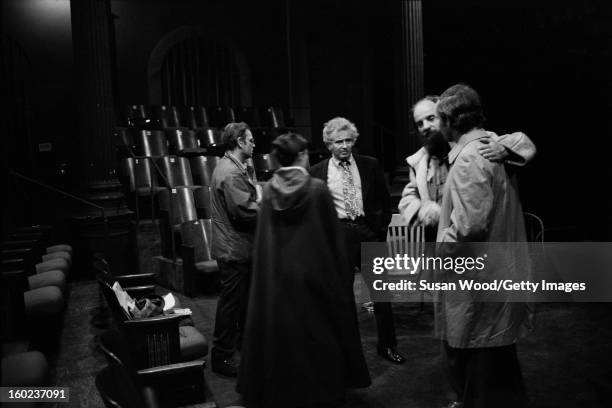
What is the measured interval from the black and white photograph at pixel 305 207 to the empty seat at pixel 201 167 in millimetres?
41

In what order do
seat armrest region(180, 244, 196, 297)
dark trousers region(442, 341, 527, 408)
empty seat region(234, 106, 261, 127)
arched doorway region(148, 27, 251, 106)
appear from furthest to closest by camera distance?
1. arched doorway region(148, 27, 251, 106)
2. empty seat region(234, 106, 261, 127)
3. seat armrest region(180, 244, 196, 297)
4. dark trousers region(442, 341, 527, 408)

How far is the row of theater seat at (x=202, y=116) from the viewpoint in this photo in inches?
323

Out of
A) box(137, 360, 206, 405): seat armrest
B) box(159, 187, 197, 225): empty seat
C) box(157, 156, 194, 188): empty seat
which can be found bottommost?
box(137, 360, 206, 405): seat armrest

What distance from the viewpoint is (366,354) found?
328cm

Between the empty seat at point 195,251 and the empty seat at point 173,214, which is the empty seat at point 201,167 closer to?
the empty seat at point 173,214

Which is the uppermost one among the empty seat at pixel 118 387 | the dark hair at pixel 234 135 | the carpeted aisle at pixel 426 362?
the dark hair at pixel 234 135

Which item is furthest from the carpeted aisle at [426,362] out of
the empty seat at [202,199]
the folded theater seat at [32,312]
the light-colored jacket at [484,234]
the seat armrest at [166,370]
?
the empty seat at [202,199]

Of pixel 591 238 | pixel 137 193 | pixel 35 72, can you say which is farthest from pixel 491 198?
pixel 35 72

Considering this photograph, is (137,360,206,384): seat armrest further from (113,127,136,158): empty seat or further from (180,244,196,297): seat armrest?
(113,127,136,158): empty seat

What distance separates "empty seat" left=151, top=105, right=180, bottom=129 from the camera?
26.5ft

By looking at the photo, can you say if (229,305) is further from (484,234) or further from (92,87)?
(92,87)

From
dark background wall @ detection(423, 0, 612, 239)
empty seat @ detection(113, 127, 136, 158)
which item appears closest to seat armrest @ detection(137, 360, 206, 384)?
empty seat @ detection(113, 127, 136, 158)

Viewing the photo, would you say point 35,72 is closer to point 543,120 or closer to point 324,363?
point 543,120

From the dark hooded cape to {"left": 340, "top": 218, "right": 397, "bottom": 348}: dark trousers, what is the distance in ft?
3.03
